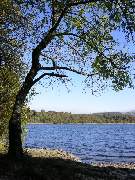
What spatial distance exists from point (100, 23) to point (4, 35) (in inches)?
337

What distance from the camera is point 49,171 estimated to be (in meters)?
27.0

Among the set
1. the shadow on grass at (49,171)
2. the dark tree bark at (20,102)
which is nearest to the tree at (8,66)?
the dark tree bark at (20,102)

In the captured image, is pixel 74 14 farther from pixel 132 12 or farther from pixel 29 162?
pixel 29 162

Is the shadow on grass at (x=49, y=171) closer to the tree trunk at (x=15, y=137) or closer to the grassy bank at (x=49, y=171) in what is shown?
the grassy bank at (x=49, y=171)

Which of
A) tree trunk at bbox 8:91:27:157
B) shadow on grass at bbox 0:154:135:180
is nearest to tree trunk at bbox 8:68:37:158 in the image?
tree trunk at bbox 8:91:27:157

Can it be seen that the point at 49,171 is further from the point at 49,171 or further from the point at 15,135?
the point at 15,135

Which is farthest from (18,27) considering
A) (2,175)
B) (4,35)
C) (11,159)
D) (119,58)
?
(2,175)

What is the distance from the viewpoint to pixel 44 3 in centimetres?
3016

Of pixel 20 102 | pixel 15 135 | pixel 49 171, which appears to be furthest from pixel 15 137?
pixel 49 171

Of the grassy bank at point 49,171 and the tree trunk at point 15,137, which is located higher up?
the tree trunk at point 15,137

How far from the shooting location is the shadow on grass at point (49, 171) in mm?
25841

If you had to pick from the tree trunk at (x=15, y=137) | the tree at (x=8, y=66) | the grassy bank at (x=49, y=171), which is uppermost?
the tree at (x=8, y=66)

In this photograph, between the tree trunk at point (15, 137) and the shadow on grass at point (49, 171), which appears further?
the tree trunk at point (15, 137)

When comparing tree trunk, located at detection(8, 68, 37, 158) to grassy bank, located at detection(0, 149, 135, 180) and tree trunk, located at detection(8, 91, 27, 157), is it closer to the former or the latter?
tree trunk, located at detection(8, 91, 27, 157)
